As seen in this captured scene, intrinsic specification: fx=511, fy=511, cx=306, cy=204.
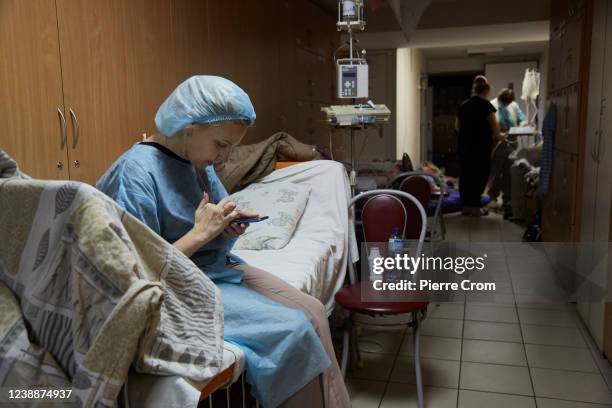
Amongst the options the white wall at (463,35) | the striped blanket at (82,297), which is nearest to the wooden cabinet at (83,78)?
the striped blanket at (82,297)

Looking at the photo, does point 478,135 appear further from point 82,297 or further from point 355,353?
point 82,297

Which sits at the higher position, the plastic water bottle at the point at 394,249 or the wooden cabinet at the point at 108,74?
the wooden cabinet at the point at 108,74

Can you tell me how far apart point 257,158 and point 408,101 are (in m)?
5.51

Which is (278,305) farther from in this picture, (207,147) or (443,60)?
(443,60)

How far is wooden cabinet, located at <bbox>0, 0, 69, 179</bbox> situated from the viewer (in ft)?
5.45

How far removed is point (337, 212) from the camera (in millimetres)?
2535

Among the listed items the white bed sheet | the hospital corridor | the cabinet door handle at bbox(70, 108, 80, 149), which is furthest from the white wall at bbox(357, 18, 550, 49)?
the cabinet door handle at bbox(70, 108, 80, 149)

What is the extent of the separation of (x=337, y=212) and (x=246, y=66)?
127cm

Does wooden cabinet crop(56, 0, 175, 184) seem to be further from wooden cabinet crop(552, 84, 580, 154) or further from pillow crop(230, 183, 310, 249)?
wooden cabinet crop(552, 84, 580, 154)

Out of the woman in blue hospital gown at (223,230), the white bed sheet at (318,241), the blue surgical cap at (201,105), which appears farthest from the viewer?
the white bed sheet at (318,241)

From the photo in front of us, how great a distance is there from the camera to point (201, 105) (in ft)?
4.77

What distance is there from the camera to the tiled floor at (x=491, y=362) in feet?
6.87

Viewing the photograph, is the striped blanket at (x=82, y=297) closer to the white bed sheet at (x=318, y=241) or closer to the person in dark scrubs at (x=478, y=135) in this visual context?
the white bed sheet at (x=318, y=241)

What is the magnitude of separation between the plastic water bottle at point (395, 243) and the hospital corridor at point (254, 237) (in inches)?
0.4
